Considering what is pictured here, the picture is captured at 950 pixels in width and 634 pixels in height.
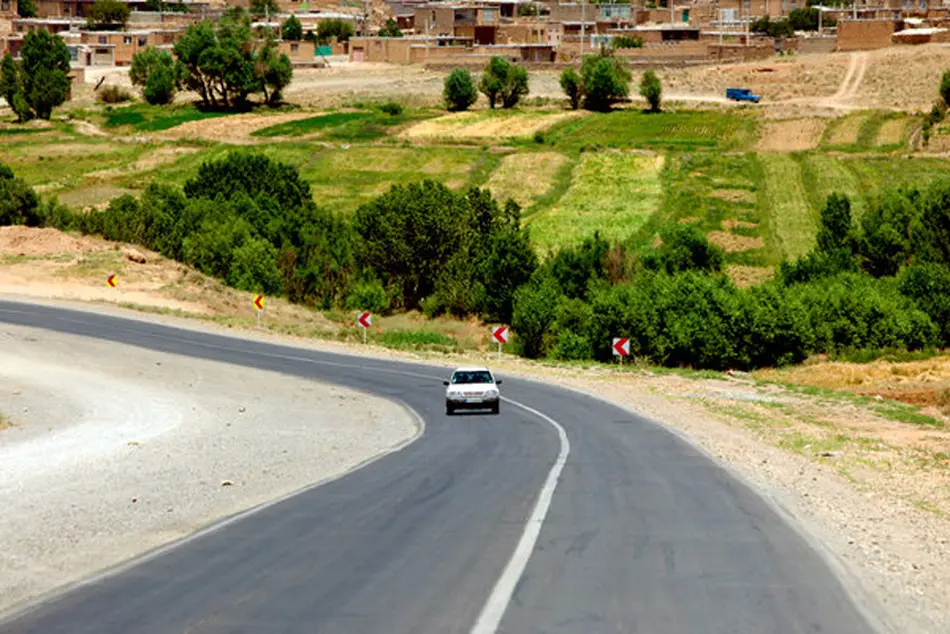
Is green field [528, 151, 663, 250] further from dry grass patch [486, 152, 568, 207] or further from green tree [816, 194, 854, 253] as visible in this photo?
green tree [816, 194, 854, 253]

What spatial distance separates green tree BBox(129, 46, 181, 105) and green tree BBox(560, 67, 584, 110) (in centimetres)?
4513

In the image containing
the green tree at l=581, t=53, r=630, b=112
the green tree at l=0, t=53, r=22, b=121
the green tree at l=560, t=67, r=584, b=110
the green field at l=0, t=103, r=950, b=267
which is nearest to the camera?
the green field at l=0, t=103, r=950, b=267

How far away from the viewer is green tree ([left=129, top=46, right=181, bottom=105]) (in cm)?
16376

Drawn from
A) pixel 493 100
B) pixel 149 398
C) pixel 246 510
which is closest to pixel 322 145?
pixel 493 100

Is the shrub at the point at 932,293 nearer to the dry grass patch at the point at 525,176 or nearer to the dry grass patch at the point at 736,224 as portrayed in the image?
the dry grass patch at the point at 736,224

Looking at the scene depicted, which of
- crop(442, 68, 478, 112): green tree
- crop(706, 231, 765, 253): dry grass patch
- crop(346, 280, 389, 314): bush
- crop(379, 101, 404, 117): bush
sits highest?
crop(442, 68, 478, 112): green tree

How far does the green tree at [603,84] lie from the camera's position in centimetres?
15012

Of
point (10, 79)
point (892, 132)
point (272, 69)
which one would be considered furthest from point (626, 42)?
point (10, 79)

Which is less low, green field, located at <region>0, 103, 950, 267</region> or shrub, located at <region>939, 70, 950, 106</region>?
shrub, located at <region>939, 70, 950, 106</region>

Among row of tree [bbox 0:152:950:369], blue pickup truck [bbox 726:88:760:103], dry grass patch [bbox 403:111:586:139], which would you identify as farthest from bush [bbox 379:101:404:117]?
row of tree [bbox 0:152:950:369]

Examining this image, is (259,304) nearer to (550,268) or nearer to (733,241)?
(550,268)

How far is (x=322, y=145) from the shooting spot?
132 meters

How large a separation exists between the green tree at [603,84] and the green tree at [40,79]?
187 ft

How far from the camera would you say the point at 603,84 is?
150 metres
